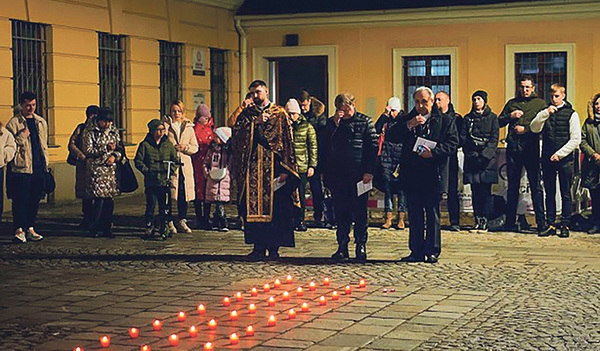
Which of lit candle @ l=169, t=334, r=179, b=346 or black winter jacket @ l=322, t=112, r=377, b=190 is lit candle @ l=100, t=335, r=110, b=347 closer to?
lit candle @ l=169, t=334, r=179, b=346

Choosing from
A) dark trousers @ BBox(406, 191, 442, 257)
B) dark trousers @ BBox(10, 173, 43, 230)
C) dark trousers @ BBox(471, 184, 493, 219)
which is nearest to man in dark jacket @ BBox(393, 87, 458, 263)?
dark trousers @ BBox(406, 191, 442, 257)

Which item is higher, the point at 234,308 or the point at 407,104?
the point at 407,104

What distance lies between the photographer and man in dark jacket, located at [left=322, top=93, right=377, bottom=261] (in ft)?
40.8

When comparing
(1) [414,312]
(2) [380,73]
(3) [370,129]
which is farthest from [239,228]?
(2) [380,73]

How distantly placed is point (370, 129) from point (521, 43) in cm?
1388

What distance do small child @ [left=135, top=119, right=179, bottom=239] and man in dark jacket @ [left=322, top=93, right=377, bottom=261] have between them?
2.96 metres

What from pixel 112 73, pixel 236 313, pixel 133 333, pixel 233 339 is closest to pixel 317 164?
pixel 236 313

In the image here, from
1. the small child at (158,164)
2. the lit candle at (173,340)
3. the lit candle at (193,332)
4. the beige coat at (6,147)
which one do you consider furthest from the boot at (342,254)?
the lit candle at (173,340)

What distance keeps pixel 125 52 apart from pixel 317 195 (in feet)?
25.9

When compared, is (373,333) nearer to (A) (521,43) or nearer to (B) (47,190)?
(B) (47,190)

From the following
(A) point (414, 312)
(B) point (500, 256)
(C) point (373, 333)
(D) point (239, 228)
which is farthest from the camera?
(D) point (239, 228)

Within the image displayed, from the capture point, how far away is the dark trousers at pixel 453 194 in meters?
15.7

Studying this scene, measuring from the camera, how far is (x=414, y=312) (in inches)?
362

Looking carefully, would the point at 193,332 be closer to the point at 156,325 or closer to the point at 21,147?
the point at 156,325
